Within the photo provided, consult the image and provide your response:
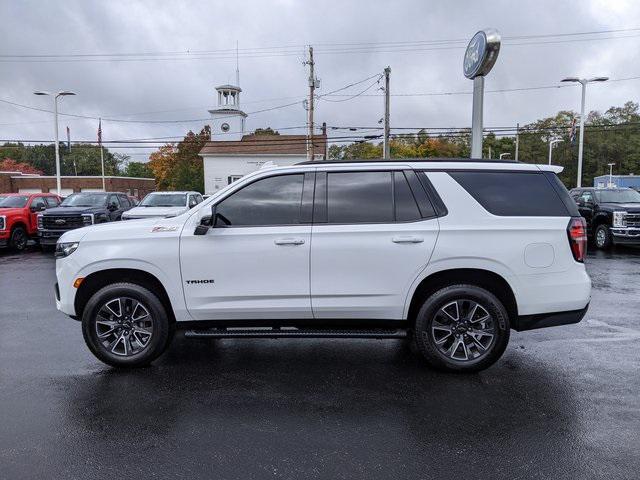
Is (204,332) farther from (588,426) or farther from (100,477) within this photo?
(588,426)

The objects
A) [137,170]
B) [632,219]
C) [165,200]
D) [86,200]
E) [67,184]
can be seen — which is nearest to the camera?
[632,219]

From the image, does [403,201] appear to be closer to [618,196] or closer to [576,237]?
[576,237]

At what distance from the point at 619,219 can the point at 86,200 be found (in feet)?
55.6

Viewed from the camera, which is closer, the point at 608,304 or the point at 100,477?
the point at 100,477

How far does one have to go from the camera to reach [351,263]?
4598mm

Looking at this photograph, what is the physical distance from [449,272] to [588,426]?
1.68m

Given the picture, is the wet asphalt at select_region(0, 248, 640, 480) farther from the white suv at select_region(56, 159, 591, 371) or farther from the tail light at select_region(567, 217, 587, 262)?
the tail light at select_region(567, 217, 587, 262)

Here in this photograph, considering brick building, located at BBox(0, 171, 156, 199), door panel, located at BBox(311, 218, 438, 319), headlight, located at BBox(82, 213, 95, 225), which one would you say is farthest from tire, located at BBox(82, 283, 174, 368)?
brick building, located at BBox(0, 171, 156, 199)

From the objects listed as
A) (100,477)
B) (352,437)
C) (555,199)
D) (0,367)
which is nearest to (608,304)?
(555,199)

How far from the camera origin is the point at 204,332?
479 cm

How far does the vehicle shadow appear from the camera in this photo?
3258 mm

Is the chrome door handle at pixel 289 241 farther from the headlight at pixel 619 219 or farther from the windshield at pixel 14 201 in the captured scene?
the windshield at pixel 14 201

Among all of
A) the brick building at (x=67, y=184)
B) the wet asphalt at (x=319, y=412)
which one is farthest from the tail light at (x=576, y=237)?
the brick building at (x=67, y=184)

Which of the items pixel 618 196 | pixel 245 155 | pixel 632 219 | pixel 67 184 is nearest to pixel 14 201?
pixel 632 219
